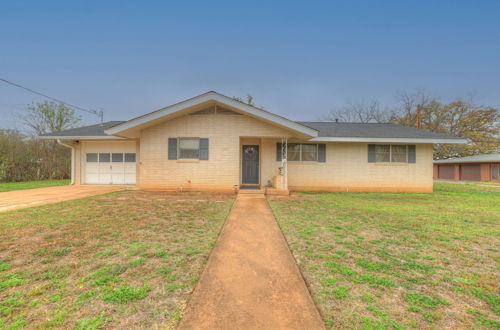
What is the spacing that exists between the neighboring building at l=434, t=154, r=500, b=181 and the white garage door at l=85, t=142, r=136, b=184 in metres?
31.3

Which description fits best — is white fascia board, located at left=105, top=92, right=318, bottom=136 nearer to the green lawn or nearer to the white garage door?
the white garage door

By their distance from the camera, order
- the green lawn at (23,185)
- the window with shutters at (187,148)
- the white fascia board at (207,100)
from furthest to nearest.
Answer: the green lawn at (23,185) → the window with shutters at (187,148) → the white fascia board at (207,100)

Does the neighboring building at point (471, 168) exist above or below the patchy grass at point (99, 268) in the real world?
above

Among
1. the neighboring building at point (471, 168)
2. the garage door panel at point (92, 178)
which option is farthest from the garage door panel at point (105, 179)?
the neighboring building at point (471, 168)

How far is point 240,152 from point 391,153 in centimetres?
774

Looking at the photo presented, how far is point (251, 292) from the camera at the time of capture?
213 cm

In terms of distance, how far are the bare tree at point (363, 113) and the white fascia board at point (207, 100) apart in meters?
25.1

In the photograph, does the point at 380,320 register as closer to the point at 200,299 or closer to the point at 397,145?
the point at 200,299

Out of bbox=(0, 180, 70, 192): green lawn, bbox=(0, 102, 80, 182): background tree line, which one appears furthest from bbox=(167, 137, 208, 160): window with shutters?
bbox=(0, 102, 80, 182): background tree line

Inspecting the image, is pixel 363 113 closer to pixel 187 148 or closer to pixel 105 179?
pixel 187 148

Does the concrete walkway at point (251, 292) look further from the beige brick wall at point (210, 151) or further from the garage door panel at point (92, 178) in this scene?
the garage door panel at point (92, 178)

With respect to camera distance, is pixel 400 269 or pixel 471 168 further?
pixel 471 168

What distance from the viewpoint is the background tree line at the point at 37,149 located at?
1330 cm

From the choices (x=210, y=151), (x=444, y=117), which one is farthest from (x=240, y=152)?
(x=444, y=117)
